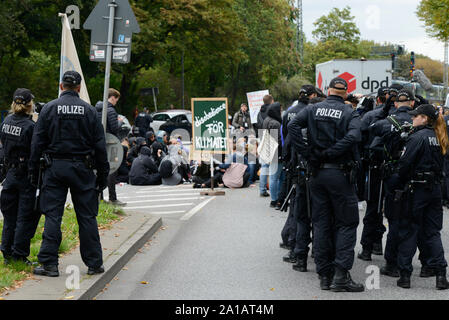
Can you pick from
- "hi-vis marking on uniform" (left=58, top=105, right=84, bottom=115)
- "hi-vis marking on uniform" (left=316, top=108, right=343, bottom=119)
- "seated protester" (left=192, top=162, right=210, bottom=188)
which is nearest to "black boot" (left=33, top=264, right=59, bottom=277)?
"hi-vis marking on uniform" (left=58, top=105, right=84, bottom=115)

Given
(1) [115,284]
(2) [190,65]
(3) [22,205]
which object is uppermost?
(2) [190,65]

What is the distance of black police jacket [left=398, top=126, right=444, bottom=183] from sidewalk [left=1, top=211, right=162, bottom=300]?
3.35m

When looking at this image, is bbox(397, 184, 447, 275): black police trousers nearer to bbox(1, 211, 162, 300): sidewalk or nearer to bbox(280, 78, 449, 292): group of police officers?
bbox(280, 78, 449, 292): group of police officers

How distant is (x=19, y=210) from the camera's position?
24.2ft

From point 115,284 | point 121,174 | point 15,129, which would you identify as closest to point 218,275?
point 115,284

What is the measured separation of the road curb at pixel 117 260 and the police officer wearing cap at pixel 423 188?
10.1 feet

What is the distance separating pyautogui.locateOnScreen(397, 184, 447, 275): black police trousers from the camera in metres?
7.32

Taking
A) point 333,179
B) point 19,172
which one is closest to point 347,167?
point 333,179

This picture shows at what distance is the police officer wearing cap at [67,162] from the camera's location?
23.0 feet

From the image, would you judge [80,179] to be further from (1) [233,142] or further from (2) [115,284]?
(1) [233,142]

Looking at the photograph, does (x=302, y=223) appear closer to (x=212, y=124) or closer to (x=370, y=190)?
(x=370, y=190)

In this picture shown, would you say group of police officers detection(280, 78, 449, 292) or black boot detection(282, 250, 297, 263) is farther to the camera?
black boot detection(282, 250, 297, 263)
